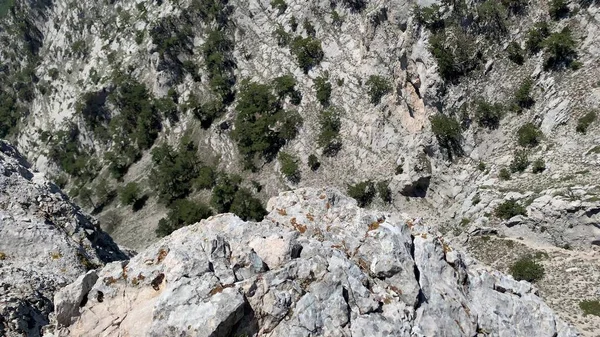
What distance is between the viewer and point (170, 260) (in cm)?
1645

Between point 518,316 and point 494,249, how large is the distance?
2577 centimetres

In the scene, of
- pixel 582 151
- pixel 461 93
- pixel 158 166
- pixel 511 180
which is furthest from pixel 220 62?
pixel 582 151

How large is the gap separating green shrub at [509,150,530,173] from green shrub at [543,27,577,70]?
43.7 feet

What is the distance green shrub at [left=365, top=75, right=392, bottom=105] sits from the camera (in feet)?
216

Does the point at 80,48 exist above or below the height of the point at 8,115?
above

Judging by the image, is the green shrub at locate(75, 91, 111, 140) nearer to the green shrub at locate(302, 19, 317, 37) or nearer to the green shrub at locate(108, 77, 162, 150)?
the green shrub at locate(108, 77, 162, 150)

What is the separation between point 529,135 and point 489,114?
705 cm

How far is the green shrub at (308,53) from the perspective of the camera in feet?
246

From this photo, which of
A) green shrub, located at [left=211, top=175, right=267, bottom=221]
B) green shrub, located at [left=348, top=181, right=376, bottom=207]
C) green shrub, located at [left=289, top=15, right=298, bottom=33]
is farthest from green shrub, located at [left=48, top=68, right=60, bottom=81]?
green shrub, located at [left=348, top=181, right=376, bottom=207]

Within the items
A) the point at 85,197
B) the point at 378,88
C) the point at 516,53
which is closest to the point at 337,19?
the point at 378,88

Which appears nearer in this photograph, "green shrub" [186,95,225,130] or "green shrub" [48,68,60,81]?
"green shrub" [186,95,225,130]

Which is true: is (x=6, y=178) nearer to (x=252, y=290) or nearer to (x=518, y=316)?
(x=252, y=290)

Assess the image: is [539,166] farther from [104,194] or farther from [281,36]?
[104,194]

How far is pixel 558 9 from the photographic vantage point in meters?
54.6
